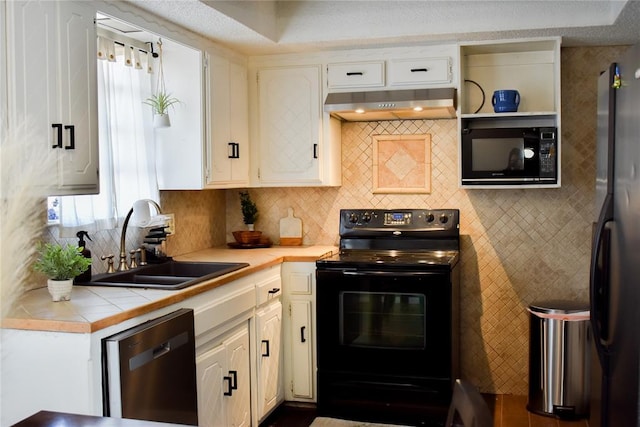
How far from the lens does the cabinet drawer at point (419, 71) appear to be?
4.02 metres

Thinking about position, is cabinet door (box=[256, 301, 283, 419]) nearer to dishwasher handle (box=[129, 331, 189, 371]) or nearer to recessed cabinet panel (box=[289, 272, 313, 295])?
recessed cabinet panel (box=[289, 272, 313, 295])

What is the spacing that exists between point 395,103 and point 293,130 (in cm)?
69

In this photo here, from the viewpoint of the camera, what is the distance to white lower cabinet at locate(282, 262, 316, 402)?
13.2ft

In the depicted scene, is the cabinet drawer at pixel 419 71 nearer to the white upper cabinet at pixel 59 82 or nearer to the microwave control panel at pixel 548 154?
the microwave control panel at pixel 548 154

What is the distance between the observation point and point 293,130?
4262mm

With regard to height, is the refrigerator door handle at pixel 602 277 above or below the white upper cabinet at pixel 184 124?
below

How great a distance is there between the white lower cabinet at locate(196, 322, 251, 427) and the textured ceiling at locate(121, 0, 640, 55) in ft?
5.32

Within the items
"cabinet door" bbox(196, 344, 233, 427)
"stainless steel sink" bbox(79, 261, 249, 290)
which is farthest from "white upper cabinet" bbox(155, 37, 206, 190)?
"cabinet door" bbox(196, 344, 233, 427)

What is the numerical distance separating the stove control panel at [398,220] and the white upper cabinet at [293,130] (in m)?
0.30

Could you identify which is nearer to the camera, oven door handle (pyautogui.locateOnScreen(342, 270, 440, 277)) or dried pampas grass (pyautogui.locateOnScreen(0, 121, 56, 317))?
dried pampas grass (pyautogui.locateOnScreen(0, 121, 56, 317))

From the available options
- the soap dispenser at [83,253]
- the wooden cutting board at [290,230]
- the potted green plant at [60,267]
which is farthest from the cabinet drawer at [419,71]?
the potted green plant at [60,267]

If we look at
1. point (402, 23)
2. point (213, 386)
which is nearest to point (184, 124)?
point (402, 23)

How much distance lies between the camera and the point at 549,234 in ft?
13.8

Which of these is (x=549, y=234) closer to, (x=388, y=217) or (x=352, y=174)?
(x=388, y=217)
